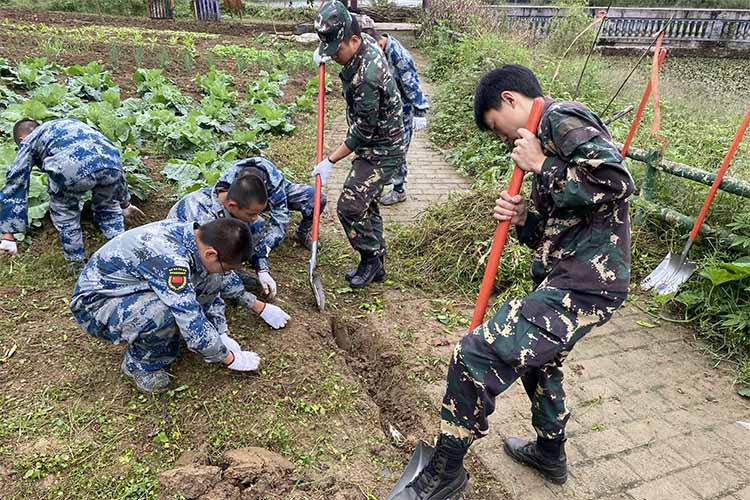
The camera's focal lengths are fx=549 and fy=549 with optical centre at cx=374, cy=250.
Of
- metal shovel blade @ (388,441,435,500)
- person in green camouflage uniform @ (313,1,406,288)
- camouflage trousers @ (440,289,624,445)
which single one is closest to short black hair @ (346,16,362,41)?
person in green camouflage uniform @ (313,1,406,288)

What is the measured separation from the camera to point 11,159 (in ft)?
16.0

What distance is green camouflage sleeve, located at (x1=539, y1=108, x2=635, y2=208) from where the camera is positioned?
1.87 m

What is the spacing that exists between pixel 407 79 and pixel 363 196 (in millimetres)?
2325

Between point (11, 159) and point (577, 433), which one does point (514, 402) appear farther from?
point (11, 159)

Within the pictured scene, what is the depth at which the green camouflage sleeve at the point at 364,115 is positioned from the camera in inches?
146

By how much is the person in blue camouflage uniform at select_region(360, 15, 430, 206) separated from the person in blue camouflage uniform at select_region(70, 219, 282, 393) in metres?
3.22

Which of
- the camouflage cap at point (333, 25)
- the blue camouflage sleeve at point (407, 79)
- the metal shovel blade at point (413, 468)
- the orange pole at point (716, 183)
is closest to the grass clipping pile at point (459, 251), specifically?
the orange pole at point (716, 183)

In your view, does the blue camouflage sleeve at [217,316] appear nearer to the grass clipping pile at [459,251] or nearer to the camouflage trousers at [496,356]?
the camouflage trousers at [496,356]

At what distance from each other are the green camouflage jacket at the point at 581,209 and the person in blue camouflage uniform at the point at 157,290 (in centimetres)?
139

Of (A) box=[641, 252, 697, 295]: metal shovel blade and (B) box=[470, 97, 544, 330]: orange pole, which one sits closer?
(B) box=[470, 97, 544, 330]: orange pole

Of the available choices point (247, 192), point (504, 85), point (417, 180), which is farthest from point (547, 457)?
point (417, 180)

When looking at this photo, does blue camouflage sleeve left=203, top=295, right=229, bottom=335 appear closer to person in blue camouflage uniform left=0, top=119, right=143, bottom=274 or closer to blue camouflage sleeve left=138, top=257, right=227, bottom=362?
blue camouflage sleeve left=138, top=257, right=227, bottom=362

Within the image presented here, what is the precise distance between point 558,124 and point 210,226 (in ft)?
5.41

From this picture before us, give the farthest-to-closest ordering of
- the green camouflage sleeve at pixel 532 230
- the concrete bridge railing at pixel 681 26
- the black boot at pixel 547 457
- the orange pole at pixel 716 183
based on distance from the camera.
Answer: the concrete bridge railing at pixel 681 26 → the orange pole at pixel 716 183 → the black boot at pixel 547 457 → the green camouflage sleeve at pixel 532 230
